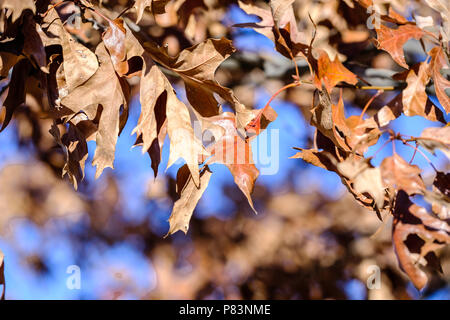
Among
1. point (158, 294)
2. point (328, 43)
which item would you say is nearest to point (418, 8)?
point (328, 43)

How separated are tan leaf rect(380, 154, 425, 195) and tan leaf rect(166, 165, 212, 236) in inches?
7.1

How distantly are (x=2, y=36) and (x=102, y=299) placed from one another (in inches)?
27.1

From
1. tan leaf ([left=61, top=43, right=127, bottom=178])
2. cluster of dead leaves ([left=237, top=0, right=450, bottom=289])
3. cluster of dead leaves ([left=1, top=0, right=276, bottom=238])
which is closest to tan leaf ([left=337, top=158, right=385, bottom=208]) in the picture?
cluster of dead leaves ([left=237, top=0, right=450, bottom=289])

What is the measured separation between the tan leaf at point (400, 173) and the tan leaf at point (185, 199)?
0.59 ft

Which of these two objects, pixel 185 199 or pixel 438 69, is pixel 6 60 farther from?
pixel 438 69

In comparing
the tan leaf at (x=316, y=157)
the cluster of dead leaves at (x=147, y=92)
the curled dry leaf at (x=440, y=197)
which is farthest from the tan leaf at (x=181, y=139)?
the curled dry leaf at (x=440, y=197)

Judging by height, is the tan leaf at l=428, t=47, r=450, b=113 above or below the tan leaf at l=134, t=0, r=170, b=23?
below

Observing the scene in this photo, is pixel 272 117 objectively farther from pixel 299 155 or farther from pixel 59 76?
pixel 59 76

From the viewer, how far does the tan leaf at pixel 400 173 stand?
1.06 ft

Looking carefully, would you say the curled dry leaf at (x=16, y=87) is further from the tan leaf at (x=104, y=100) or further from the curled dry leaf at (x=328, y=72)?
the curled dry leaf at (x=328, y=72)

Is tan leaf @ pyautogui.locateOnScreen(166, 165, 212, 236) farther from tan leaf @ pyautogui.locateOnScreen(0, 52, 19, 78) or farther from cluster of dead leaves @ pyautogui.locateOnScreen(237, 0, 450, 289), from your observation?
tan leaf @ pyautogui.locateOnScreen(0, 52, 19, 78)

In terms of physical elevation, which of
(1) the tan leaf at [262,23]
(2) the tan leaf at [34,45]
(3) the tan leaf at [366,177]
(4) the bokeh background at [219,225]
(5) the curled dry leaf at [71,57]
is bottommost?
(4) the bokeh background at [219,225]

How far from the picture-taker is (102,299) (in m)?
0.85

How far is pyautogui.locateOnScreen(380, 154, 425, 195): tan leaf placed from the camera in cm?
32
